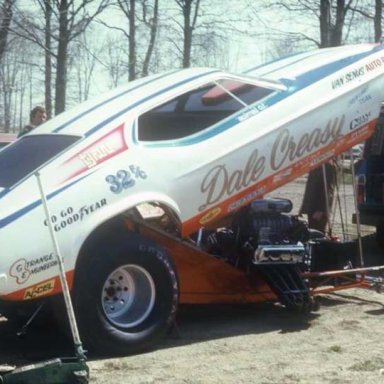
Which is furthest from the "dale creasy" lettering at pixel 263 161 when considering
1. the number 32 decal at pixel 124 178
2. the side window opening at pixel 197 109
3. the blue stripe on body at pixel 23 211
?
the blue stripe on body at pixel 23 211

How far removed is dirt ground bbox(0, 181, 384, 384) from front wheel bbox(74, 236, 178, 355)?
0.15 meters

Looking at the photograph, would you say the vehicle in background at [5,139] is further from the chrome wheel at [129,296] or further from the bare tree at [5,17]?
the chrome wheel at [129,296]

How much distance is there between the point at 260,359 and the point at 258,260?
1.17m

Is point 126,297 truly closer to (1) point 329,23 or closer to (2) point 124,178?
(2) point 124,178

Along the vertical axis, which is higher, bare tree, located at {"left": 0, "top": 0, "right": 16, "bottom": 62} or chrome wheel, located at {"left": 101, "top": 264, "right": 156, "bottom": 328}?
bare tree, located at {"left": 0, "top": 0, "right": 16, "bottom": 62}

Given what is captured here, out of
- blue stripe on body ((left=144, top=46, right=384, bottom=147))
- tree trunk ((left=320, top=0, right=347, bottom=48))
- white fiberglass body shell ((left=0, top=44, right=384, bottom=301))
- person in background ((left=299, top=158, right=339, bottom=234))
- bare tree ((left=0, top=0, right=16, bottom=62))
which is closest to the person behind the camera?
white fiberglass body shell ((left=0, top=44, right=384, bottom=301))

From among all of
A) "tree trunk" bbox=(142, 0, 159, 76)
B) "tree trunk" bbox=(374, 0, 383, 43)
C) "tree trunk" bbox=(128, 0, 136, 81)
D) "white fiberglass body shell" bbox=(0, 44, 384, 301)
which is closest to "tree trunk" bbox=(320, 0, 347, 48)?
"tree trunk" bbox=(374, 0, 383, 43)

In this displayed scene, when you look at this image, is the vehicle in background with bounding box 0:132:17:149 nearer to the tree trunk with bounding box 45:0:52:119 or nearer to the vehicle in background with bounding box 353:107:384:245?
the tree trunk with bounding box 45:0:52:119

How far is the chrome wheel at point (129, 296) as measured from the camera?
19.7 ft

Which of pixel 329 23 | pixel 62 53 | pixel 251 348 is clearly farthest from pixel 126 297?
pixel 329 23

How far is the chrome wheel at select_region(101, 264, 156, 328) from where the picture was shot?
602cm

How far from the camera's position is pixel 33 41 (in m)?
18.5

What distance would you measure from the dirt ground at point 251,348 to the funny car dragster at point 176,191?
0.76 feet

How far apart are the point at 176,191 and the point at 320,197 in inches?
115
